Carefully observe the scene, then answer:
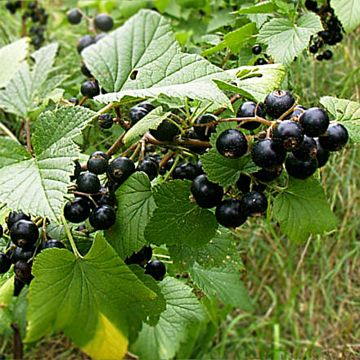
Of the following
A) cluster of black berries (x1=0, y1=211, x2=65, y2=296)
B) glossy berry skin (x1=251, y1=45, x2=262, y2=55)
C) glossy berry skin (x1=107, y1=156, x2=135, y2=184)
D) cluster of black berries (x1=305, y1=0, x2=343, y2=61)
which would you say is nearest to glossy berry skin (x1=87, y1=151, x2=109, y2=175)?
glossy berry skin (x1=107, y1=156, x2=135, y2=184)

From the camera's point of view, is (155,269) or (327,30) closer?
(155,269)

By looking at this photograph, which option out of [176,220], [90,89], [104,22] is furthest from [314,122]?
[104,22]

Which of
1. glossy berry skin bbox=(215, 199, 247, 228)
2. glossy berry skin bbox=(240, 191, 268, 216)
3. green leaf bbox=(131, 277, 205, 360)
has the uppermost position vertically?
glossy berry skin bbox=(240, 191, 268, 216)

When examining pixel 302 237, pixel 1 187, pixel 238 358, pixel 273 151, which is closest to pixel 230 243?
pixel 302 237

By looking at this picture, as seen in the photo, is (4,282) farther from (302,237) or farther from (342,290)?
(342,290)

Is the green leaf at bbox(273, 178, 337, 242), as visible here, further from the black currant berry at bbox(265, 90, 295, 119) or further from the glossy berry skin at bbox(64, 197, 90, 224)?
the glossy berry skin at bbox(64, 197, 90, 224)

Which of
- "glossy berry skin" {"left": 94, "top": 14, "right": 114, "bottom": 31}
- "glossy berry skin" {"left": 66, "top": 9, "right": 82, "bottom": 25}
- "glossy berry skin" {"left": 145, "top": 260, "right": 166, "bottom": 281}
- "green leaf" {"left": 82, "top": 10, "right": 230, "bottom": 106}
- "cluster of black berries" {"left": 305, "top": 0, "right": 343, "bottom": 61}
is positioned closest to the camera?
"green leaf" {"left": 82, "top": 10, "right": 230, "bottom": 106}

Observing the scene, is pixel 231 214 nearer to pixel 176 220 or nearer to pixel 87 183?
pixel 176 220
